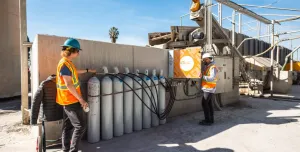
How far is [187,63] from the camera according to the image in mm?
5418

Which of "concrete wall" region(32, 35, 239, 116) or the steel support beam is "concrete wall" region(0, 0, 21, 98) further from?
the steel support beam

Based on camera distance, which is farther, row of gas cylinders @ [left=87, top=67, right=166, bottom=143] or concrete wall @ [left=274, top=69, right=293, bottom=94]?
concrete wall @ [left=274, top=69, right=293, bottom=94]

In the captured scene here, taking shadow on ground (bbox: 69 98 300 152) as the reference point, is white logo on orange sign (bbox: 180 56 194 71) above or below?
above

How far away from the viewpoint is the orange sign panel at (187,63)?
5.25 m

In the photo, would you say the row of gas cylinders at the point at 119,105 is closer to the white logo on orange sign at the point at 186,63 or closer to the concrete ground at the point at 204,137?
the concrete ground at the point at 204,137

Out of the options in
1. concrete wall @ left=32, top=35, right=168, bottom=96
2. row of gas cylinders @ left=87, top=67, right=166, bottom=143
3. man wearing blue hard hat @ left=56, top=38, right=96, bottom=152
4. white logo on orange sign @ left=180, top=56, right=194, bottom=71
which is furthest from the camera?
white logo on orange sign @ left=180, top=56, right=194, bottom=71

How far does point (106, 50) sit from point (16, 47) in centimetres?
838

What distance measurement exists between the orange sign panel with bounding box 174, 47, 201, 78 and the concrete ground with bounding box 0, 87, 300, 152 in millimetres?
1368

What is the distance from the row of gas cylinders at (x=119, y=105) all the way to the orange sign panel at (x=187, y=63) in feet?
2.34

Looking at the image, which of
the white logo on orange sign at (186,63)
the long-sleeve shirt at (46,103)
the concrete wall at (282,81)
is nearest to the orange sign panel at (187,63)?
the white logo on orange sign at (186,63)

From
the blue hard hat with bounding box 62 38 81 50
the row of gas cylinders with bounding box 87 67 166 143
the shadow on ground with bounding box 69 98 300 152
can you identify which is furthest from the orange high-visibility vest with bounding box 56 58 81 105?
the shadow on ground with bounding box 69 98 300 152

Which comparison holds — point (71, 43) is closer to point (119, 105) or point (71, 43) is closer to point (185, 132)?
point (119, 105)

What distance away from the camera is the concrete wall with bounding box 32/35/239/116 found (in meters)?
3.71

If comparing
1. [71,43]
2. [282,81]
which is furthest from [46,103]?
[282,81]
